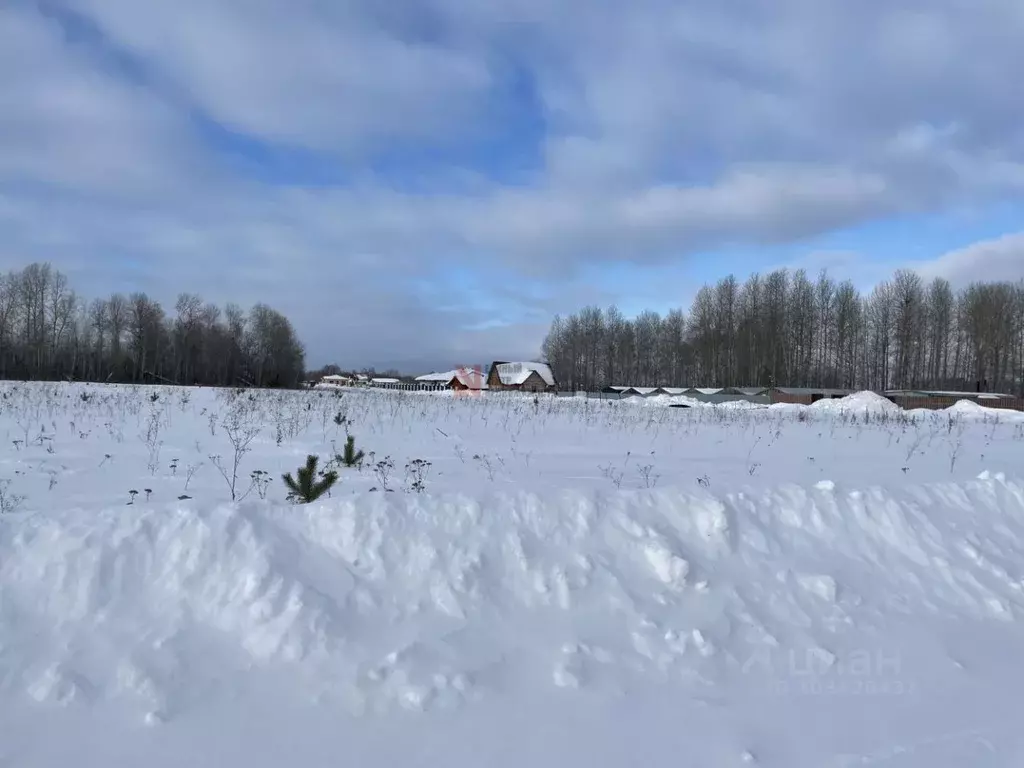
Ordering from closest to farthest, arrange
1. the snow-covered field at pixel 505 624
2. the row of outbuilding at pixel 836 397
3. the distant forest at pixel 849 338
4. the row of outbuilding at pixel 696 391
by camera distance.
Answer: the snow-covered field at pixel 505 624
the row of outbuilding at pixel 836 397
the row of outbuilding at pixel 696 391
the distant forest at pixel 849 338

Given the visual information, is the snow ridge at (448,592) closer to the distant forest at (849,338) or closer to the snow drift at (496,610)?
the snow drift at (496,610)

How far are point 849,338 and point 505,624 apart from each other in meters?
72.9

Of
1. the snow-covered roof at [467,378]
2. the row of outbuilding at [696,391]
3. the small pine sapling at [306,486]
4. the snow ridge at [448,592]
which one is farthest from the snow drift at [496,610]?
the snow-covered roof at [467,378]

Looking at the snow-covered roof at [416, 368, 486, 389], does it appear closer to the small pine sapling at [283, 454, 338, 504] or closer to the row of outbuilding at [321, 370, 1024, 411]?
the row of outbuilding at [321, 370, 1024, 411]

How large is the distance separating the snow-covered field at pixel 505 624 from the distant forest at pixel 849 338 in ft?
215

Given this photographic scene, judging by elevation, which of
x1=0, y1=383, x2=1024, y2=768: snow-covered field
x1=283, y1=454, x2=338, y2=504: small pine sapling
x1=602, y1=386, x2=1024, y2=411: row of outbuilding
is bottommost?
x1=0, y1=383, x2=1024, y2=768: snow-covered field

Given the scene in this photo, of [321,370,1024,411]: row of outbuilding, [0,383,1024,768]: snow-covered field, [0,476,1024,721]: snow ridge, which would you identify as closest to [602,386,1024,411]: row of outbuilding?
[321,370,1024,411]: row of outbuilding

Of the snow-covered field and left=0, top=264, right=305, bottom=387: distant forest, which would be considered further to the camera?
left=0, top=264, right=305, bottom=387: distant forest

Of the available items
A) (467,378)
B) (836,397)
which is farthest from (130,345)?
(836,397)

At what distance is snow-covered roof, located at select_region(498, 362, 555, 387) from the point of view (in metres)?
70.1

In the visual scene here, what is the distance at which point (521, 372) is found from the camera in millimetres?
71125

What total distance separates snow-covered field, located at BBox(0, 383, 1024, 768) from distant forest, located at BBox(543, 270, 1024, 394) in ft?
215

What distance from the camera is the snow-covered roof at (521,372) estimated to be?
70062 mm

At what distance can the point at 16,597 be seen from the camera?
369cm
